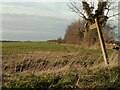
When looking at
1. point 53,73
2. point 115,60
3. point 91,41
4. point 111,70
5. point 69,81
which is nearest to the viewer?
point 69,81

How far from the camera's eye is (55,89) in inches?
324

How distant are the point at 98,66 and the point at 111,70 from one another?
575 mm

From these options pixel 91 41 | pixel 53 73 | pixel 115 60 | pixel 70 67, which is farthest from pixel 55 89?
pixel 91 41

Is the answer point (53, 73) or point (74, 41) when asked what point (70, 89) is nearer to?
point (53, 73)

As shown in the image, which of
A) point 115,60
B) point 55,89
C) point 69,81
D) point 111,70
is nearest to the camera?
point 55,89

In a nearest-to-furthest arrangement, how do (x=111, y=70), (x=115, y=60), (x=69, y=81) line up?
(x=69, y=81), (x=111, y=70), (x=115, y=60)

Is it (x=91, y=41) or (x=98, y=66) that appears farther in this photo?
(x=91, y=41)

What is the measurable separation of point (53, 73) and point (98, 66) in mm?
2031

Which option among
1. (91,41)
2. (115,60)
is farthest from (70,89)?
(91,41)

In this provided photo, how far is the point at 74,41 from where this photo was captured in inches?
2185

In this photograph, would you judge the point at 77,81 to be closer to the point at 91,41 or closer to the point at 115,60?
the point at 115,60

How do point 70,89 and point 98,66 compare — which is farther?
point 98,66

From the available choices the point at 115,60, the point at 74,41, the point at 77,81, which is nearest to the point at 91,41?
the point at 74,41

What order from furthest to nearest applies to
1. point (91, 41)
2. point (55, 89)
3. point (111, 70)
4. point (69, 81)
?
point (91, 41) < point (111, 70) < point (69, 81) < point (55, 89)
